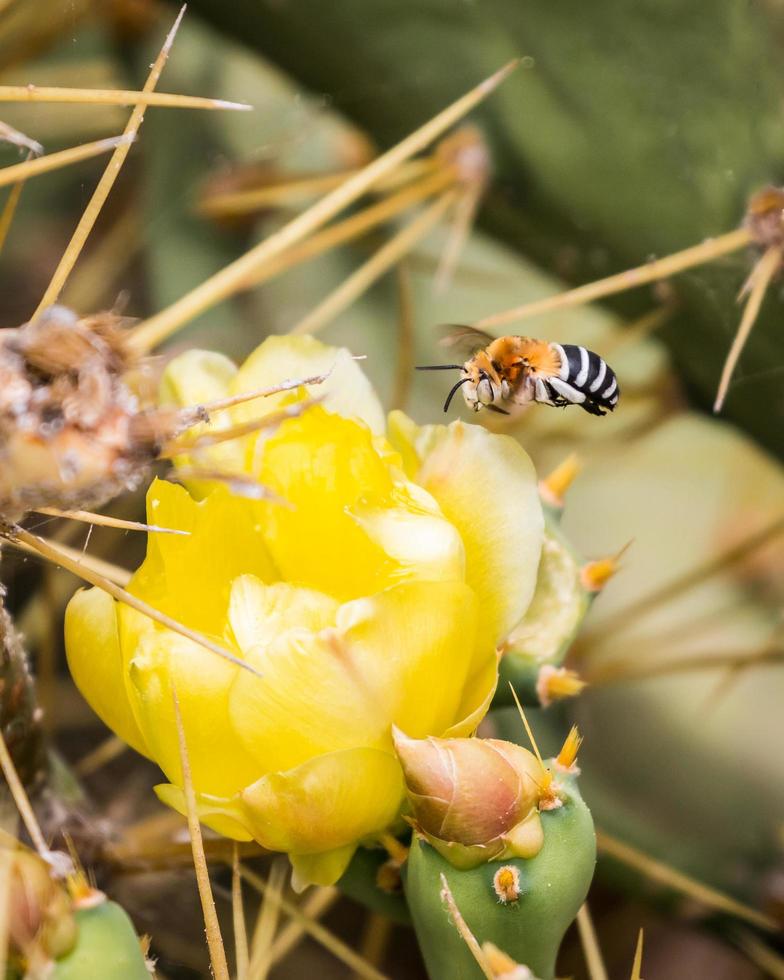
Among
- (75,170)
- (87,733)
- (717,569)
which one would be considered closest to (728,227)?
(717,569)

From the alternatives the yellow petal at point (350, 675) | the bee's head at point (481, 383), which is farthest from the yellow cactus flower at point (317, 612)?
the bee's head at point (481, 383)

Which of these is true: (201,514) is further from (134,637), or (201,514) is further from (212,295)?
(212,295)

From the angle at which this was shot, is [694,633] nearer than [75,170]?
No

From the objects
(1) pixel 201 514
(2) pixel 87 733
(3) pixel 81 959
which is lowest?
(2) pixel 87 733

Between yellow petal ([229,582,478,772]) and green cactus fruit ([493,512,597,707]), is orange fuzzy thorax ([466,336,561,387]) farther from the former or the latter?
yellow petal ([229,582,478,772])

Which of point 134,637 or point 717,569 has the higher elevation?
point 134,637
